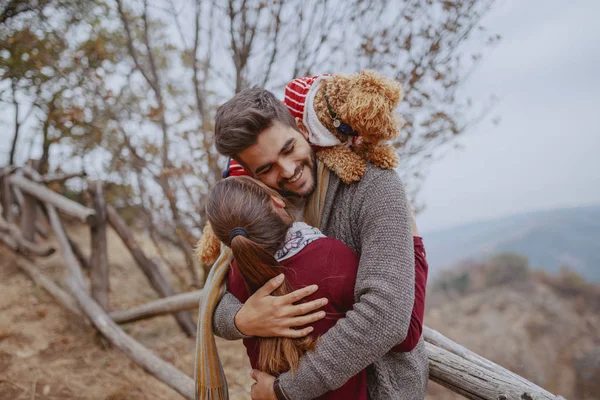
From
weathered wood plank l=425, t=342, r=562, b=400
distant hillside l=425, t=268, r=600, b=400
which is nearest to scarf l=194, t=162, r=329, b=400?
weathered wood plank l=425, t=342, r=562, b=400

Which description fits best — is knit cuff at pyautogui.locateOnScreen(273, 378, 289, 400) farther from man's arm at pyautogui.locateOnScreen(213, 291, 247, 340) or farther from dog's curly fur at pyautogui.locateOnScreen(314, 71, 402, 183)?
dog's curly fur at pyautogui.locateOnScreen(314, 71, 402, 183)

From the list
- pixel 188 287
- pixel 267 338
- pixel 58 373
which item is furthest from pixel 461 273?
pixel 267 338

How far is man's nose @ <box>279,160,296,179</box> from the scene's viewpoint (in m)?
1.53

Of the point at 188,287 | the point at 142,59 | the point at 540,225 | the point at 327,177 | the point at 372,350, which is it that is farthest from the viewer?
the point at 540,225

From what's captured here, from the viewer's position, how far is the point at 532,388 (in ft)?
4.93

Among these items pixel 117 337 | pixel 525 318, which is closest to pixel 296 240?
pixel 117 337

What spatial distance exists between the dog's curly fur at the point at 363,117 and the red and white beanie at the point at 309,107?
0.09 feet

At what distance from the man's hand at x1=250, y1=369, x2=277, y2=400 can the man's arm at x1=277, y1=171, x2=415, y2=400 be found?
0.07 metres

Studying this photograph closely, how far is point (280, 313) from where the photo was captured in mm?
1312

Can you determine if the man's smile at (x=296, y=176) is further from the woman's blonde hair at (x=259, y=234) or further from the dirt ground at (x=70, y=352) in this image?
the dirt ground at (x=70, y=352)

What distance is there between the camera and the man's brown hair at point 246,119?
149cm

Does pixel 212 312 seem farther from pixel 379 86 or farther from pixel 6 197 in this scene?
pixel 6 197

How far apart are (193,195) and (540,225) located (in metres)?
30.5

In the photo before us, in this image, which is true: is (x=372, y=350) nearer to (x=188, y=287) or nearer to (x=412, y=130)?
(x=412, y=130)
